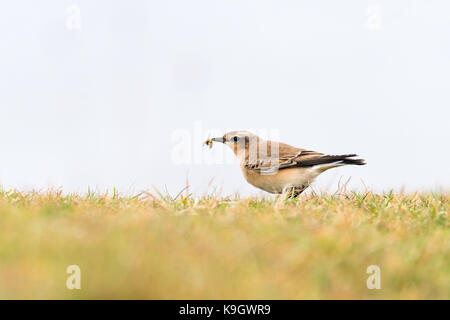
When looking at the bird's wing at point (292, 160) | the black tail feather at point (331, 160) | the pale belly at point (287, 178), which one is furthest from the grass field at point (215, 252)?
the pale belly at point (287, 178)

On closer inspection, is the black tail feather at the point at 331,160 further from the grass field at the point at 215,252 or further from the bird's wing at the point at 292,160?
the grass field at the point at 215,252

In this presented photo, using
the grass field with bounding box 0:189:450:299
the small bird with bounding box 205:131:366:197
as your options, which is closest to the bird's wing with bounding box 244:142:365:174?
the small bird with bounding box 205:131:366:197

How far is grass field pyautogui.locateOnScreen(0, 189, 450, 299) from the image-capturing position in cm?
331

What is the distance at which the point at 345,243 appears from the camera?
4.29 meters

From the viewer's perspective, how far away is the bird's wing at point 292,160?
26.0ft

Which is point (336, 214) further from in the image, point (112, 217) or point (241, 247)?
point (112, 217)

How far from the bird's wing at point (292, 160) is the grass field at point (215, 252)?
2200mm

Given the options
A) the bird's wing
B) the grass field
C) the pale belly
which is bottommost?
the grass field

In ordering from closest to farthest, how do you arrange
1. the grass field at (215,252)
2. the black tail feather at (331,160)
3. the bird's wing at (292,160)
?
the grass field at (215,252)
the black tail feather at (331,160)
the bird's wing at (292,160)

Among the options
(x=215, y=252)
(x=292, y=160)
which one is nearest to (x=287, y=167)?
(x=292, y=160)

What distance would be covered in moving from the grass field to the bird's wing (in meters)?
2.20

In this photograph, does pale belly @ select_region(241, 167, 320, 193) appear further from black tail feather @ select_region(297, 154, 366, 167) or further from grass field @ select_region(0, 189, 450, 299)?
grass field @ select_region(0, 189, 450, 299)

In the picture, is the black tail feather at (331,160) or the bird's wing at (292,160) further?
the bird's wing at (292,160)

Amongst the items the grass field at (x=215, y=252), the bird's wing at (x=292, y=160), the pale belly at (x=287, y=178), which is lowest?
the grass field at (x=215, y=252)
